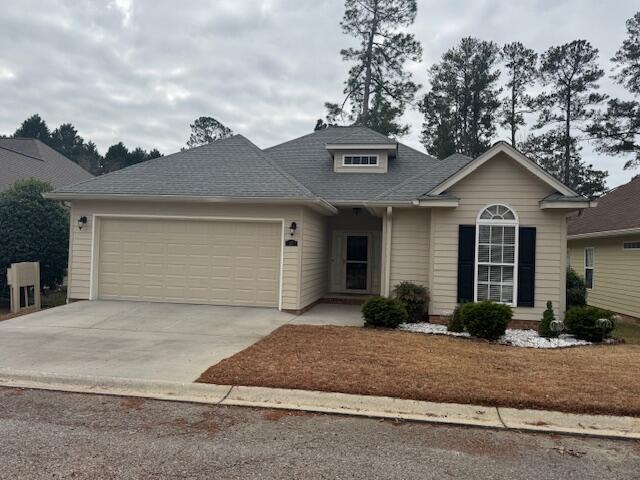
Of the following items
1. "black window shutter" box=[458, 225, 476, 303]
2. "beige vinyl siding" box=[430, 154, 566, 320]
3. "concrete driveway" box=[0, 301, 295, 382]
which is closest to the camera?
"concrete driveway" box=[0, 301, 295, 382]

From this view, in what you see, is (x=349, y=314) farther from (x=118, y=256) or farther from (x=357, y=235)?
(x=118, y=256)

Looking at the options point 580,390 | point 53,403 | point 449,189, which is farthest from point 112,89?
point 580,390

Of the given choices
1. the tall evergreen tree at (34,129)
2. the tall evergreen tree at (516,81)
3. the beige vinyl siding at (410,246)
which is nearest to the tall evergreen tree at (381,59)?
the tall evergreen tree at (516,81)

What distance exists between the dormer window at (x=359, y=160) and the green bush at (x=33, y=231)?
8516 millimetres

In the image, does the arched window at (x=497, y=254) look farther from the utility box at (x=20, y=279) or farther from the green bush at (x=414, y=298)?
the utility box at (x=20, y=279)

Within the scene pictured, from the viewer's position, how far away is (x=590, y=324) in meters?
8.80

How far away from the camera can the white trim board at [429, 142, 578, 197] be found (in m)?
9.86

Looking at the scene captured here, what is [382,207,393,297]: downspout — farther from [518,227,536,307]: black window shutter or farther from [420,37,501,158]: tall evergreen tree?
[420,37,501,158]: tall evergreen tree

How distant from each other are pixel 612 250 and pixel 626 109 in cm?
1446

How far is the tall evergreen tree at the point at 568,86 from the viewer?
2617cm

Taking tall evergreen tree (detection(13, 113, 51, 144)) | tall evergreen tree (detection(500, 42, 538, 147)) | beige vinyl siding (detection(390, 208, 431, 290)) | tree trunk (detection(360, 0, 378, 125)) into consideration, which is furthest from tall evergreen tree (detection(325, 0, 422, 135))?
tall evergreen tree (detection(13, 113, 51, 144))

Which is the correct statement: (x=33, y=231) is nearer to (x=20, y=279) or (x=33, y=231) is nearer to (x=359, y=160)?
(x=20, y=279)

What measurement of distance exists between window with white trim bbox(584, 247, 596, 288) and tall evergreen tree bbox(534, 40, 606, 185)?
12.8m

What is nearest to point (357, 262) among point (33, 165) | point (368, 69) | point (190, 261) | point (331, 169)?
point (331, 169)
